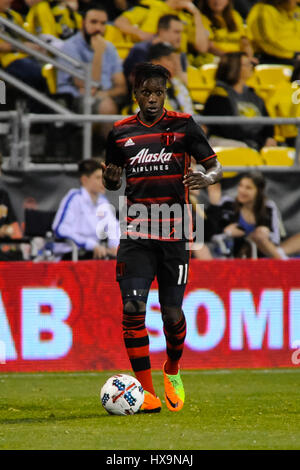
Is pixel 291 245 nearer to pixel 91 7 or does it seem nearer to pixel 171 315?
pixel 91 7

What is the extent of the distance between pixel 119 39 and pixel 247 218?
13.7 feet

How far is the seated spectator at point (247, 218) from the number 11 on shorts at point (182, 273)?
4.34 meters

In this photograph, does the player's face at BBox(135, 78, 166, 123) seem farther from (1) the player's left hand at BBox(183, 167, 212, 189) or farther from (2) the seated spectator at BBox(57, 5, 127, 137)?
(2) the seated spectator at BBox(57, 5, 127, 137)

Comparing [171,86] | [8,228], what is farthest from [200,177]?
[171,86]

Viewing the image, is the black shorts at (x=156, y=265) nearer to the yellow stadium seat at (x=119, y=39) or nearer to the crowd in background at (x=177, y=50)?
the crowd in background at (x=177, y=50)

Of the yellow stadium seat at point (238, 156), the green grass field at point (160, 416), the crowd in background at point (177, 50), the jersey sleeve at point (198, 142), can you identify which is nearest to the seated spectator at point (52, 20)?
the crowd in background at point (177, 50)

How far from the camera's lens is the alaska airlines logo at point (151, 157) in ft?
22.5

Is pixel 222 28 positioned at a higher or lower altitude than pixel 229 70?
higher

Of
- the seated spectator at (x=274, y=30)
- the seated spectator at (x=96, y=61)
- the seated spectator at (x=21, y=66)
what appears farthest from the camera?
the seated spectator at (x=274, y=30)

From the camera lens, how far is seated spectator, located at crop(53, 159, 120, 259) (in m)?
10.9

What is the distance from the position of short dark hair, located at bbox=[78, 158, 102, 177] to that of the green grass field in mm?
2285

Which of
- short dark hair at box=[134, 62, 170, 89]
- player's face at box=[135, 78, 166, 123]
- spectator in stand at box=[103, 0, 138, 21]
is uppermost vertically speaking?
spectator in stand at box=[103, 0, 138, 21]

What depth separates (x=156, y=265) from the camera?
7.00 meters

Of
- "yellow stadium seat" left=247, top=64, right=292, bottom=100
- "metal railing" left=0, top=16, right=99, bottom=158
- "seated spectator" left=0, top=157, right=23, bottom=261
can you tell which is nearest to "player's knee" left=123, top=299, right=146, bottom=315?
"seated spectator" left=0, top=157, right=23, bottom=261
